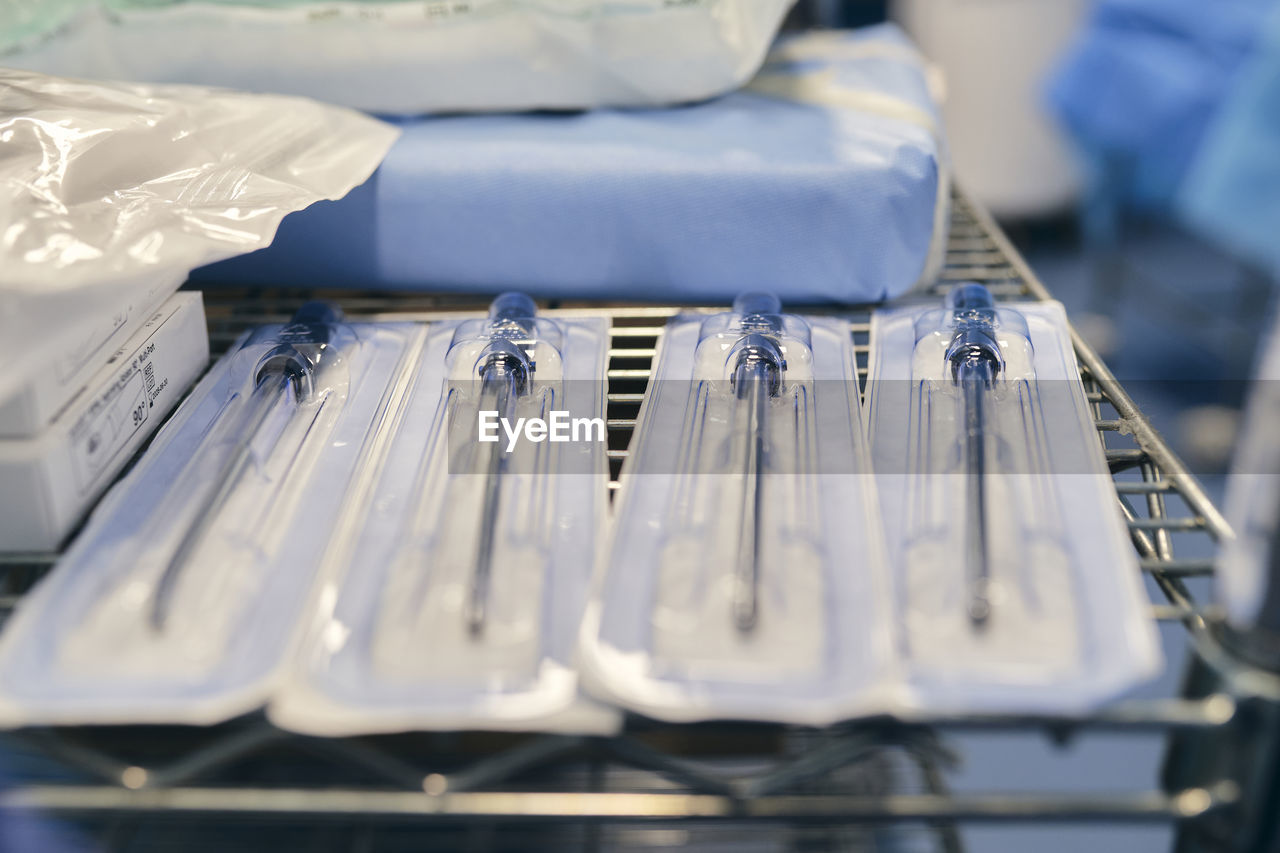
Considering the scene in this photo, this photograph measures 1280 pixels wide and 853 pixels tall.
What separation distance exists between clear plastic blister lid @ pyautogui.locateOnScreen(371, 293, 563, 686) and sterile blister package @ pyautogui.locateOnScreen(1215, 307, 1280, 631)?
0.90 feet

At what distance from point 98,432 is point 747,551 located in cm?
34

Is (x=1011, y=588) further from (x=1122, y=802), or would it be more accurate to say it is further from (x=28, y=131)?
(x=28, y=131)

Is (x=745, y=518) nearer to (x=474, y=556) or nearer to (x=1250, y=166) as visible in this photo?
(x=474, y=556)

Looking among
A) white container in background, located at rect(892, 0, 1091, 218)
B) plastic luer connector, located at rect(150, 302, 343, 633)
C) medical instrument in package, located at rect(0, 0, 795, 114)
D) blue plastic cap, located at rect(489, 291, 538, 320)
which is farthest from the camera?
white container in background, located at rect(892, 0, 1091, 218)

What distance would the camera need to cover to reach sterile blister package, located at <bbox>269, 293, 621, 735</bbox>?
402 mm

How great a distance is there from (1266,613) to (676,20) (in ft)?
1.91

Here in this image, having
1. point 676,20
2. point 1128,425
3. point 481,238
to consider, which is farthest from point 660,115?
point 1128,425

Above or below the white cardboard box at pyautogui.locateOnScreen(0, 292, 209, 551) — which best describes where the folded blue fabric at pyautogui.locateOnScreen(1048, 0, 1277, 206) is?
above

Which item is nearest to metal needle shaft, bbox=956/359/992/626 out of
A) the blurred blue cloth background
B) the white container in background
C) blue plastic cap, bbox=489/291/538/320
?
blue plastic cap, bbox=489/291/538/320

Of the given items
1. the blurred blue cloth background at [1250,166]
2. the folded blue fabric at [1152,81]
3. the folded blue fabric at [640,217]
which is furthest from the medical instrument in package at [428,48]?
the folded blue fabric at [1152,81]

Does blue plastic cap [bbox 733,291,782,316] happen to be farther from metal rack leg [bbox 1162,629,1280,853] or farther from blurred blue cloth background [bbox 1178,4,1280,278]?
blurred blue cloth background [bbox 1178,4,1280,278]

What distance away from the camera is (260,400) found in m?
0.59

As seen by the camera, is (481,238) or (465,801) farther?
(481,238)

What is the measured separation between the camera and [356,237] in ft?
2.40
